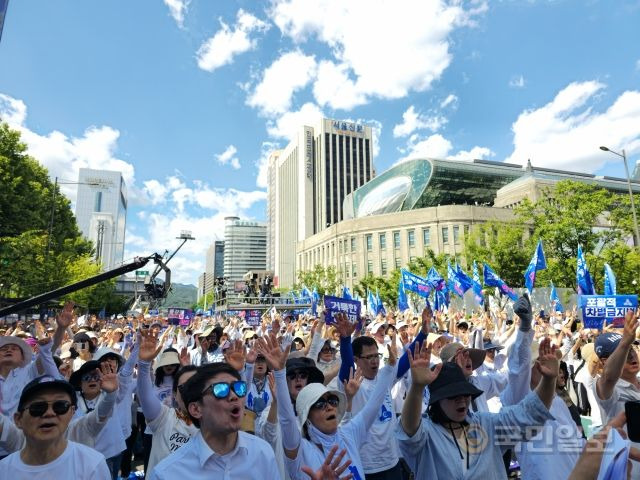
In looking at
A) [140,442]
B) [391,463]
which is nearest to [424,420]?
[391,463]

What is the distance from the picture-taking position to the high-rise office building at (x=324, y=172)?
122188 mm

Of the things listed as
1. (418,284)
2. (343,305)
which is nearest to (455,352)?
(343,305)

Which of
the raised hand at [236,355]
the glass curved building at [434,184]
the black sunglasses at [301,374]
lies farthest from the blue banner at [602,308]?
the glass curved building at [434,184]

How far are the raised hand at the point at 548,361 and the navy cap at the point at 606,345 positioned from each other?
6.39ft

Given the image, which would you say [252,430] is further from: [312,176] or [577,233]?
[312,176]

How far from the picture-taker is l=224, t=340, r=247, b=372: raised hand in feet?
13.3

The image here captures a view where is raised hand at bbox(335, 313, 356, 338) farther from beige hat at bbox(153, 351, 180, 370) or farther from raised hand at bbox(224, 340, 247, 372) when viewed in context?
beige hat at bbox(153, 351, 180, 370)

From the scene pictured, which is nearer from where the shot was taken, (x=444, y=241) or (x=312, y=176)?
(x=444, y=241)

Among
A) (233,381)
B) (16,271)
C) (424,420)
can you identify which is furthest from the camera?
(16,271)

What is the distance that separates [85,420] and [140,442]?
4.44m

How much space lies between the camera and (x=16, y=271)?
23953mm

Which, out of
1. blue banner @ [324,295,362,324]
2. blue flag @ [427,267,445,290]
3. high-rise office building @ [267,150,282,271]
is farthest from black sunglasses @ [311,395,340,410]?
high-rise office building @ [267,150,282,271]

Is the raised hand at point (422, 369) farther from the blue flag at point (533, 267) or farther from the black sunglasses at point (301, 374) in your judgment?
the blue flag at point (533, 267)

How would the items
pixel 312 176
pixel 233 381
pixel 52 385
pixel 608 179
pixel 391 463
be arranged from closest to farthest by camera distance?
pixel 233 381 < pixel 52 385 < pixel 391 463 < pixel 608 179 < pixel 312 176
